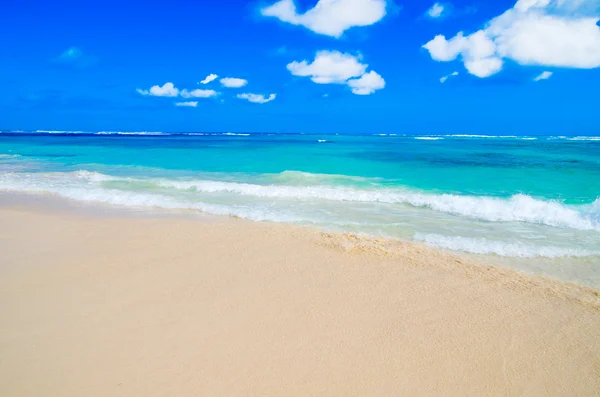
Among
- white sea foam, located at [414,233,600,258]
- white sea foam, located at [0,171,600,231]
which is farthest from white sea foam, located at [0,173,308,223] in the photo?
white sea foam, located at [414,233,600,258]

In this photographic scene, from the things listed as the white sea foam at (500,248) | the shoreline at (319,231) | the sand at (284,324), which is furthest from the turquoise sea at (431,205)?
the sand at (284,324)

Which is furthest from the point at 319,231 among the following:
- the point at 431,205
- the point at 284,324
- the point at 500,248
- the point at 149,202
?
the point at 149,202

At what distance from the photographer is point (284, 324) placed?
3711 millimetres

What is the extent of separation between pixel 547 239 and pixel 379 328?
544cm

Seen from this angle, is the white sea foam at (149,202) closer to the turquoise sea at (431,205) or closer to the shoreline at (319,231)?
the turquoise sea at (431,205)

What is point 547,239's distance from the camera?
728cm

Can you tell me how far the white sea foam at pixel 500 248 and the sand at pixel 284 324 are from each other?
0.78 m

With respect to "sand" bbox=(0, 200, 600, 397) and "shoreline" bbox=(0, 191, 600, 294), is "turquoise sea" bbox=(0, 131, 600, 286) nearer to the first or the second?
"shoreline" bbox=(0, 191, 600, 294)

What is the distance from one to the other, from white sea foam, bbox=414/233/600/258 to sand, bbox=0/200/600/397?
78 cm

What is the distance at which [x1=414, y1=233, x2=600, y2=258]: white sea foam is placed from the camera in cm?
620

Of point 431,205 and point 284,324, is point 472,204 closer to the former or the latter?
point 431,205

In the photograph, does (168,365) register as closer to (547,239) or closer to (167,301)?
(167,301)

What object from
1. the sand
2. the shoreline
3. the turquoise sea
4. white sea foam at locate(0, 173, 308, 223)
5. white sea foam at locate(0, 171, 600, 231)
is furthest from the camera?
white sea foam at locate(0, 171, 600, 231)

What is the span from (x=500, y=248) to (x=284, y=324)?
4.49 meters
